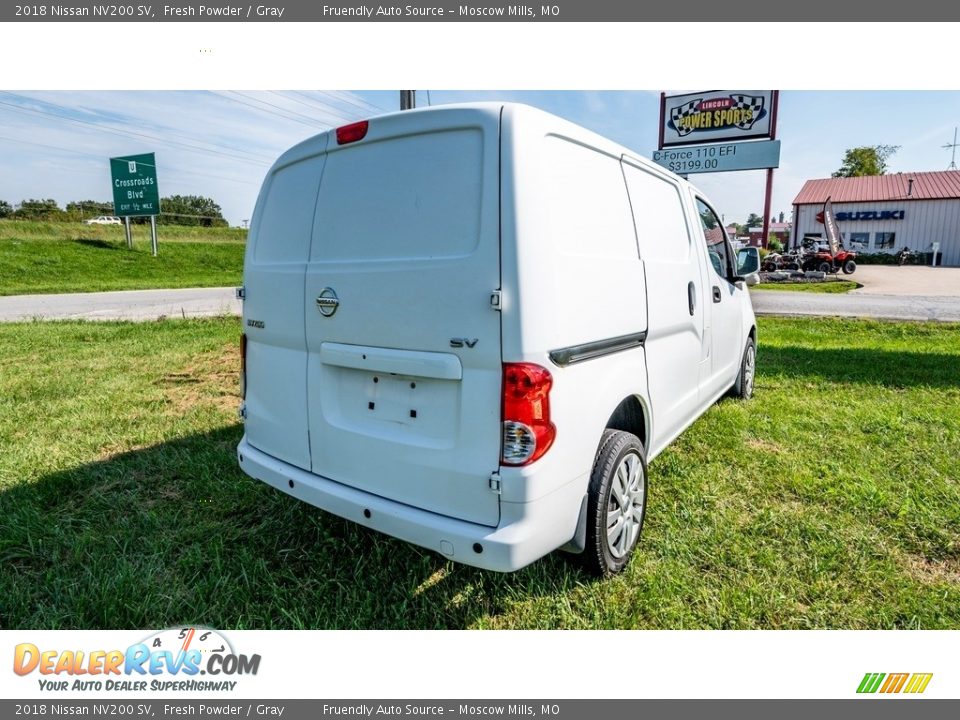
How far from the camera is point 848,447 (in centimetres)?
439

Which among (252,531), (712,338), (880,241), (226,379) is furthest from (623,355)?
(880,241)

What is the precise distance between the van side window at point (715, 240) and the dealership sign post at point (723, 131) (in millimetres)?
13871

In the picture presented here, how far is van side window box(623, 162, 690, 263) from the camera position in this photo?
3088mm

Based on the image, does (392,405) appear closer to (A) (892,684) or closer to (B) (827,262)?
(A) (892,684)

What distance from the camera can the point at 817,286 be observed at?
2086 cm

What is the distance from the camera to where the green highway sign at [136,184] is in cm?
2605

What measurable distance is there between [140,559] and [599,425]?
243 cm

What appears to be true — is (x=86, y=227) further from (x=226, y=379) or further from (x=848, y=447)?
(x=848, y=447)

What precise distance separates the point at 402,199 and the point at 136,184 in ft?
96.4

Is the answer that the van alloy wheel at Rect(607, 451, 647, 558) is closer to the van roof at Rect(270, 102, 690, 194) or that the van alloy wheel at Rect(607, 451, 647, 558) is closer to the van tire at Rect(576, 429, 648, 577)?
the van tire at Rect(576, 429, 648, 577)

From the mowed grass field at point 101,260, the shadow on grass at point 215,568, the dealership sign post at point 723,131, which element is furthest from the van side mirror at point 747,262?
the mowed grass field at point 101,260

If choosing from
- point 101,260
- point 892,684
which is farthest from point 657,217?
point 101,260

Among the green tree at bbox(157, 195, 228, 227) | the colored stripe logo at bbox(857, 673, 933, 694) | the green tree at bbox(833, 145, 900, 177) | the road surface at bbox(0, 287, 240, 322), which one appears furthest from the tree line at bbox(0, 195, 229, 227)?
the green tree at bbox(833, 145, 900, 177)

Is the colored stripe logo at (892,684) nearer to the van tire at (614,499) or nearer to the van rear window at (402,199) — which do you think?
the van tire at (614,499)
